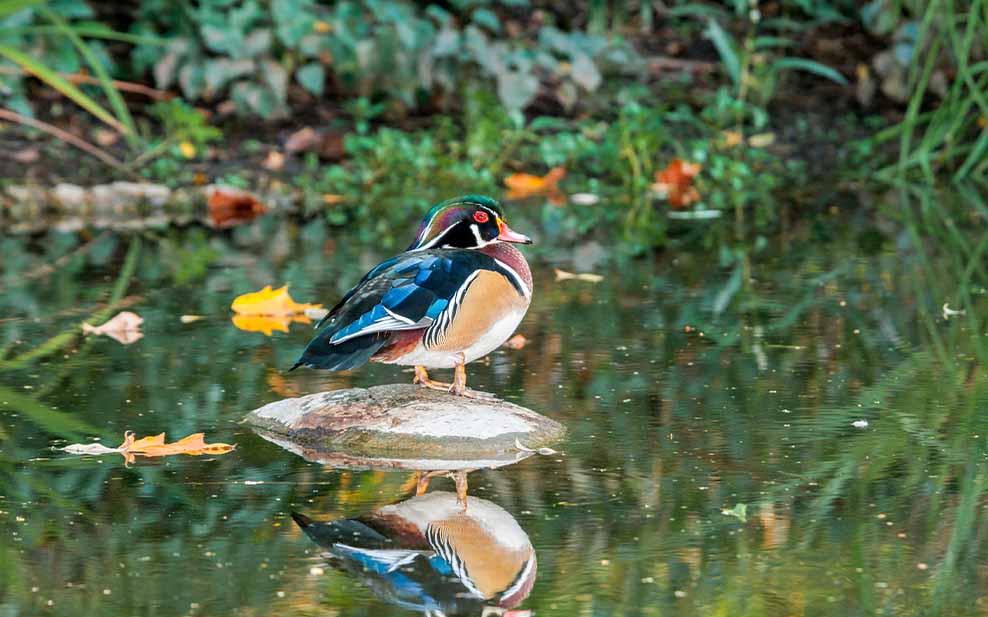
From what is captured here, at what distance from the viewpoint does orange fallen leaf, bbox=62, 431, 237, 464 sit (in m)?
4.60

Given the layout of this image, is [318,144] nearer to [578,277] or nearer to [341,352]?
[578,277]

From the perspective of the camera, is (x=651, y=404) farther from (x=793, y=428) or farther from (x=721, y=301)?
(x=721, y=301)

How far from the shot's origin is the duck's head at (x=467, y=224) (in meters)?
4.73

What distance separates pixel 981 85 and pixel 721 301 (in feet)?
12.1

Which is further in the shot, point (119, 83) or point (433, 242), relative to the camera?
point (119, 83)

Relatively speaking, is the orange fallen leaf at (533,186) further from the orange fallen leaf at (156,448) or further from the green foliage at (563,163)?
the orange fallen leaf at (156,448)

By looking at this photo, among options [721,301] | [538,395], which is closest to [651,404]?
[538,395]

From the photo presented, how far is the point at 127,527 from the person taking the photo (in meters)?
3.95

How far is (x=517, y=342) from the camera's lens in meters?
5.96

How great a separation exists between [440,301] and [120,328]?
2.12m

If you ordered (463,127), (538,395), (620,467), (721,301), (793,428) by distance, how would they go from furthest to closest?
(463,127)
(721,301)
(538,395)
(793,428)
(620,467)

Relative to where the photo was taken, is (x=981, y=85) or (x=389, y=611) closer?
(x=389, y=611)

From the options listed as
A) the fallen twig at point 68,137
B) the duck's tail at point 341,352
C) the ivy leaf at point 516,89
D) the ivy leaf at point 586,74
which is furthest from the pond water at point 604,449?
the ivy leaf at point 586,74

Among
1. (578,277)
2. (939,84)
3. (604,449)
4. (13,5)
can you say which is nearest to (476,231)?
(604,449)
